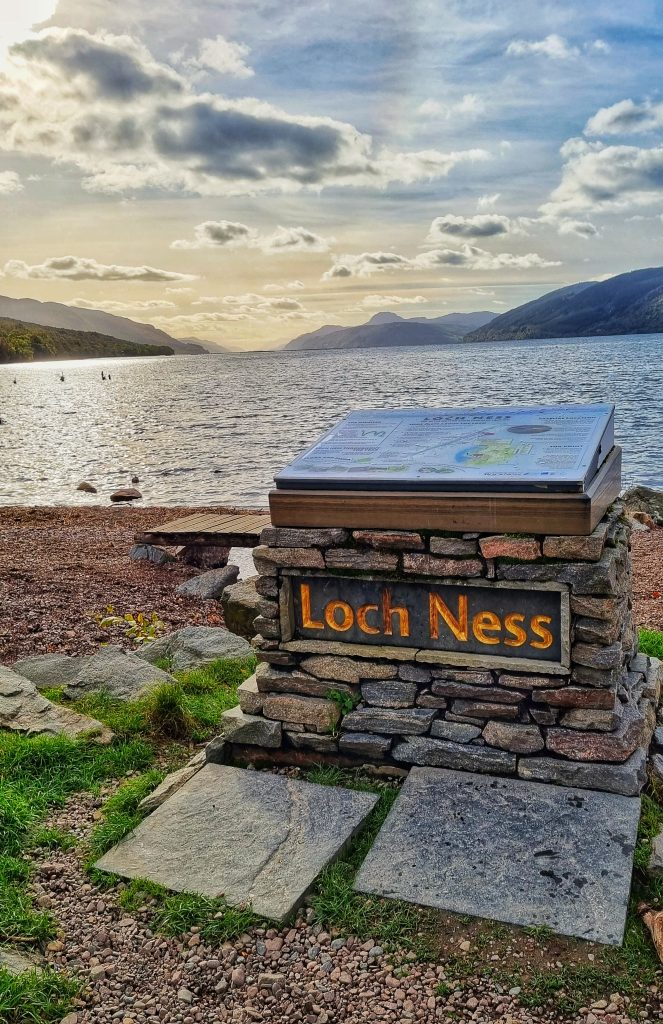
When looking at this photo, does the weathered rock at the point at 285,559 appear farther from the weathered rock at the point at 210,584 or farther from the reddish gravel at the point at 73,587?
the weathered rock at the point at 210,584

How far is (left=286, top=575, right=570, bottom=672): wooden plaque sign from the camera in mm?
4254

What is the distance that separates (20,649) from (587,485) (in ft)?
18.7

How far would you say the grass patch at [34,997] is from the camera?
9.85 feet

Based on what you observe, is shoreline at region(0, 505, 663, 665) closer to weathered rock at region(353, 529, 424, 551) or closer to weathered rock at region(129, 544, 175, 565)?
weathered rock at region(129, 544, 175, 565)

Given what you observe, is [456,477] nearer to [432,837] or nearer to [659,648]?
[432,837]

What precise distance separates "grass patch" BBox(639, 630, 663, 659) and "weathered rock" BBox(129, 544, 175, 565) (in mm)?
7004

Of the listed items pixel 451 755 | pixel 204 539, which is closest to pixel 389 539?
pixel 451 755

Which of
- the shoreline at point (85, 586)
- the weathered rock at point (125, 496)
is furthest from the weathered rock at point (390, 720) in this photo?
the weathered rock at point (125, 496)

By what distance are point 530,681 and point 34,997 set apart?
107 inches

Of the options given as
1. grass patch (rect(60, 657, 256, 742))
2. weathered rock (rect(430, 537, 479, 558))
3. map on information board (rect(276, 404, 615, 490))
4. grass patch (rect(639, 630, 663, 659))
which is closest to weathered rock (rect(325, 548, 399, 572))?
weathered rock (rect(430, 537, 479, 558))

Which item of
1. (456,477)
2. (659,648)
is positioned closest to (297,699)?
(456,477)

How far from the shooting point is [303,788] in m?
4.46

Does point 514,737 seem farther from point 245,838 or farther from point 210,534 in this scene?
point 210,534

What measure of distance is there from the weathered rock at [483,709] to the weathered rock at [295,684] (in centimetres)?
65
